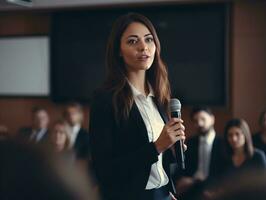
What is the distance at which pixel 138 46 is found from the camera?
1.08 meters

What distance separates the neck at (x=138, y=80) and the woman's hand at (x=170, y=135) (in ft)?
0.54

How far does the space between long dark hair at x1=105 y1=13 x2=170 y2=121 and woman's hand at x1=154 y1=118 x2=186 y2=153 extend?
10cm

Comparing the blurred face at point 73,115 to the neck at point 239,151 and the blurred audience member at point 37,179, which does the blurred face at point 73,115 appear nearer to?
the neck at point 239,151

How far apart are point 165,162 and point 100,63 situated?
16.0 feet

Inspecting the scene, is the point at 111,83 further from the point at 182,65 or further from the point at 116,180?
the point at 182,65

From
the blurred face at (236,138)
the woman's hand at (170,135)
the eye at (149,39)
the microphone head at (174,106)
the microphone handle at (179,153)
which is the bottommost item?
the blurred face at (236,138)

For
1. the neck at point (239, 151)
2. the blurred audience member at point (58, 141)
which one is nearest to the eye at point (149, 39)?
the blurred audience member at point (58, 141)

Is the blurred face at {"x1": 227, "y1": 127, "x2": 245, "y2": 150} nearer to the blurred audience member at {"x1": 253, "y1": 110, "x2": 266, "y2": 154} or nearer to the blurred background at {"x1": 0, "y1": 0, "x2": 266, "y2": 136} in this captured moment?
the blurred audience member at {"x1": 253, "y1": 110, "x2": 266, "y2": 154}

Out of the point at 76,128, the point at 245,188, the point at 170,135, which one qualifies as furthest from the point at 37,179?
the point at 76,128

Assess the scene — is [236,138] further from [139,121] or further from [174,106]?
→ [139,121]

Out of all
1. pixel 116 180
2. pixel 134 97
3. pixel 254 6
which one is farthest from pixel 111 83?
pixel 254 6

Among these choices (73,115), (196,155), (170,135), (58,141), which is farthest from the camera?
(73,115)

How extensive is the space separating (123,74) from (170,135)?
0.22 metres

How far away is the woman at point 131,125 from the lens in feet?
3.39
